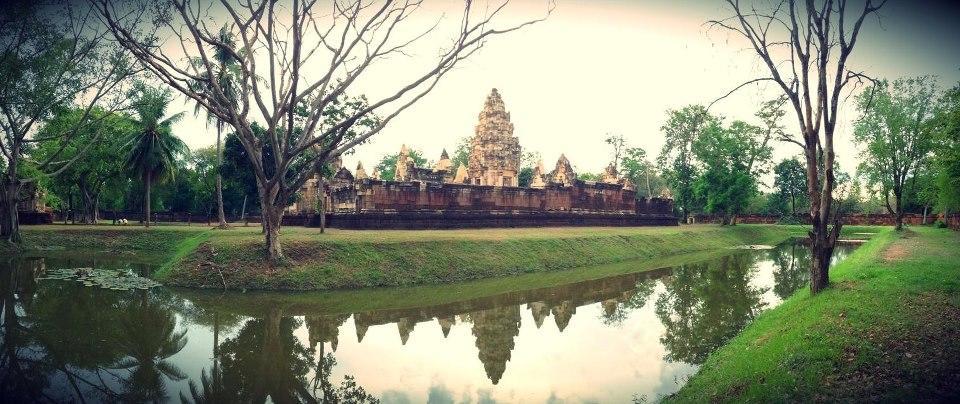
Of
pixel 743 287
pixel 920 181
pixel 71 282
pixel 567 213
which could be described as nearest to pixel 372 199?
pixel 71 282

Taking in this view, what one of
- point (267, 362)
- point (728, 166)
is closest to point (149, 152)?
point (267, 362)

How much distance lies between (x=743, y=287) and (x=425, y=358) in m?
13.0

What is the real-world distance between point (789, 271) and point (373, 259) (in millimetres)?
18321

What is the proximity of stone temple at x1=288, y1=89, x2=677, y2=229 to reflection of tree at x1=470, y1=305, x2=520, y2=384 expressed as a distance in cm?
1242

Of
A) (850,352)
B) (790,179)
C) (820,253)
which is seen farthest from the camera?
(790,179)

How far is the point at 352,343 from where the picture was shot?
32.7ft

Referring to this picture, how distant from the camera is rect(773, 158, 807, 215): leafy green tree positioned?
60438 millimetres

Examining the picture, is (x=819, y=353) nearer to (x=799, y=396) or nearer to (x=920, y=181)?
(x=799, y=396)

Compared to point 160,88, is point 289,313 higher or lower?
lower

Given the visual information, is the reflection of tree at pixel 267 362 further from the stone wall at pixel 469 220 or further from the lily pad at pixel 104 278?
the stone wall at pixel 469 220

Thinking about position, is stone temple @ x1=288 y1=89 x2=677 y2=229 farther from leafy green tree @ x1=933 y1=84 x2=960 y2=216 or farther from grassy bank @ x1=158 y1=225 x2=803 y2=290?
leafy green tree @ x1=933 y1=84 x2=960 y2=216

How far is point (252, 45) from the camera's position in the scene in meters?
15.1

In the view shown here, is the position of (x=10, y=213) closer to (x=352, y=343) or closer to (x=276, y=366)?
(x=352, y=343)

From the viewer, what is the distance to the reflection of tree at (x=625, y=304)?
42.1ft
